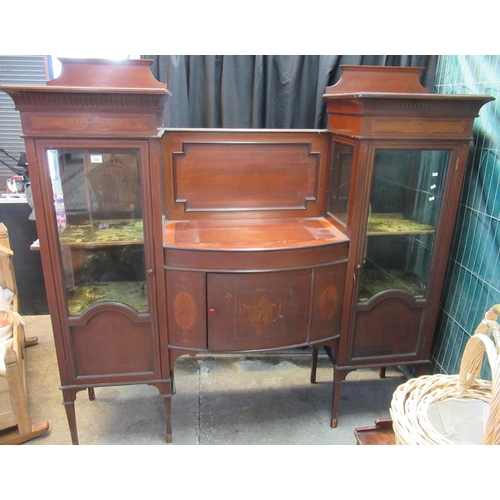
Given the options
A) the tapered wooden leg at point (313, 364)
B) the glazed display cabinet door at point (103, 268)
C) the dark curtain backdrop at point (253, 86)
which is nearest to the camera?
the glazed display cabinet door at point (103, 268)

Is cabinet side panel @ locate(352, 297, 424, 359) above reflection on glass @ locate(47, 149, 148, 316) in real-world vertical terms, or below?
below

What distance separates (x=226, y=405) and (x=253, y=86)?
1621 mm

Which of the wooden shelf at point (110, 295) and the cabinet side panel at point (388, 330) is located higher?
the wooden shelf at point (110, 295)

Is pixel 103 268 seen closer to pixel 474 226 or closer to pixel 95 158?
pixel 95 158

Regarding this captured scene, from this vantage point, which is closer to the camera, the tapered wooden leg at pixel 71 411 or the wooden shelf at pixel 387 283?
the tapered wooden leg at pixel 71 411

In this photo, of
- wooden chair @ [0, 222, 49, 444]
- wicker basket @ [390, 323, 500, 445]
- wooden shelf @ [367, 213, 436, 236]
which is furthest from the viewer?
wooden shelf @ [367, 213, 436, 236]

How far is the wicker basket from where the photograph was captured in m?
0.69

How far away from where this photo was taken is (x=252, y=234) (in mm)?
Result: 1777

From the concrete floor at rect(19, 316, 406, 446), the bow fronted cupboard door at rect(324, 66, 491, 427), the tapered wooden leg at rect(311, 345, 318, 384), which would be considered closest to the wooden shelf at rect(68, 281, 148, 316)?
the concrete floor at rect(19, 316, 406, 446)

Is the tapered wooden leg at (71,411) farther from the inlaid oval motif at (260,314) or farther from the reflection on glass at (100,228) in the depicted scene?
the inlaid oval motif at (260,314)

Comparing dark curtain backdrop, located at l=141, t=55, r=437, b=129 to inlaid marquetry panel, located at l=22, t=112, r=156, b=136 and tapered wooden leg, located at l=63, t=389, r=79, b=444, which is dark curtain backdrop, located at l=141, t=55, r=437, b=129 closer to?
inlaid marquetry panel, located at l=22, t=112, r=156, b=136

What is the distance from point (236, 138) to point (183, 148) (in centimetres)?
24

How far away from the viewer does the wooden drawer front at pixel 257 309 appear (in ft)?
5.37

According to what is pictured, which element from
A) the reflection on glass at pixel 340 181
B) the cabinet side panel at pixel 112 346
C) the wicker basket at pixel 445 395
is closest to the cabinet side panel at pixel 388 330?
the reflection on glass at pixel 340 181
